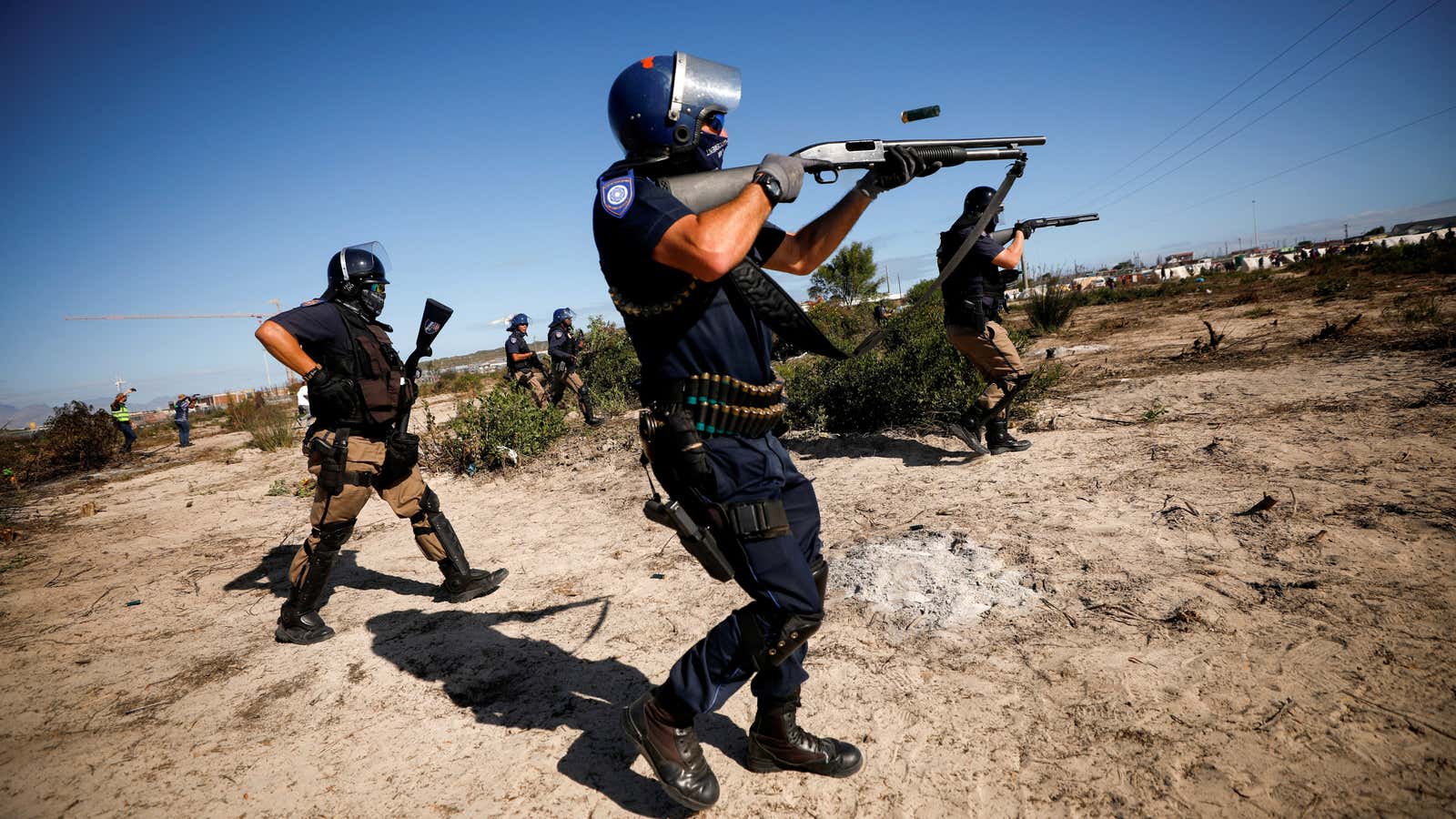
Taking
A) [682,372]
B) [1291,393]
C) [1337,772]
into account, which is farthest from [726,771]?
[1291,393]

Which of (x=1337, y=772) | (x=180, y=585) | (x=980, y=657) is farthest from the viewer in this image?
(x=180, y=585)

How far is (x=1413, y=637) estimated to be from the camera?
221 cm

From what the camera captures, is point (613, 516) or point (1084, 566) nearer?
point (1084, 566)

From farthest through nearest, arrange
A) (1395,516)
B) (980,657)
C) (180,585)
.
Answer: (180,585), (1395,516), (980,657)

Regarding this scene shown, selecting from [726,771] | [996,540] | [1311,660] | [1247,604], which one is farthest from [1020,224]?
[726,771]

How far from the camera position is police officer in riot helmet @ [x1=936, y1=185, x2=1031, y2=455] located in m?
5.13

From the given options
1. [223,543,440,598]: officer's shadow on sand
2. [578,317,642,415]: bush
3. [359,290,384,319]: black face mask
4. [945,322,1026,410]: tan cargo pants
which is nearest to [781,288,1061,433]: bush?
[945,322,1026,410]: tan cargo pants

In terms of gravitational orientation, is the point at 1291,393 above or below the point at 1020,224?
below

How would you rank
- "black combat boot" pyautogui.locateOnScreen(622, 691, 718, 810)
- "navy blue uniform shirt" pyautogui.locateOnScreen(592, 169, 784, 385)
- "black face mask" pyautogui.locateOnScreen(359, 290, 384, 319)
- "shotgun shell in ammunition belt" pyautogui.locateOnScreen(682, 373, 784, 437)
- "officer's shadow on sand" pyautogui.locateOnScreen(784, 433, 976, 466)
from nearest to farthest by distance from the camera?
"navy blue uniform shirt" pyautogui.locateOnScreen(592, 169, 784, 385) → "shotgun shell in ammunition belt" pyautogui.locateOnScreen(682, 373, 784, 437) → "black combat boot" pyautogui.locateOnScreen(622, 691, 718, 810) → "black face mask" pyautogui.locateOnScreen(359, 290, 384, 319) → "officer's shadow on sand" pyautogui.locateOnScreen(784, 433, 976, 466)

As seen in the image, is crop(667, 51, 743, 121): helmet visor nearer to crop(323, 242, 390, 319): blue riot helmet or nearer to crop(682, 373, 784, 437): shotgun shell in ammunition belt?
crop(682, 373, 784, 437): shotgun shell in ammunition belt

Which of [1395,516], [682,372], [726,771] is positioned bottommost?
[726,771]

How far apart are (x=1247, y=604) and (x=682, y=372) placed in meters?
2.67

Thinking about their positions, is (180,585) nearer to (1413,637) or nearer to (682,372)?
(682,372)

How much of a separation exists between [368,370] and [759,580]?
3.15 m
